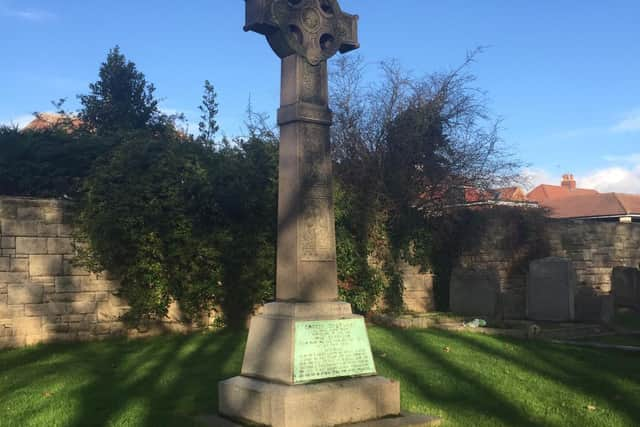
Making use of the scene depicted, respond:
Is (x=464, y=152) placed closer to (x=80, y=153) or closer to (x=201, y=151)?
(x=201, y=151)

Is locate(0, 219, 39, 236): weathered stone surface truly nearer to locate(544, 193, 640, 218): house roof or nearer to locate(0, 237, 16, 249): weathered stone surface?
locate(0, 237, 16, 249): weathered stone surface

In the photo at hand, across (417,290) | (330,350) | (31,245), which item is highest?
(31,245)

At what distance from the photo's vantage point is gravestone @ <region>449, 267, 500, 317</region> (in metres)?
13.8

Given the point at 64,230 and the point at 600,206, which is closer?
the point at 64,230

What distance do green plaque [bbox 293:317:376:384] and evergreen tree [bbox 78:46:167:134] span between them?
65.3ft

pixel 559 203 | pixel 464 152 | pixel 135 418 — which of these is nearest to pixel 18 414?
pixel 135 418

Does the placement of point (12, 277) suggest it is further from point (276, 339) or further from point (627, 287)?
point (627, 287)

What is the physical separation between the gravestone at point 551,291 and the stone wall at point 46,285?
7.99 m

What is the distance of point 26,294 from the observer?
1014cm

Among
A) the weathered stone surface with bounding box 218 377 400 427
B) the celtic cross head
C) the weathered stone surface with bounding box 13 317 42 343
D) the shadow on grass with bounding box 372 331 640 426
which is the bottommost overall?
the shadow on grass with bounding box 372 331 640 426

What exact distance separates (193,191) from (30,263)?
3.04m

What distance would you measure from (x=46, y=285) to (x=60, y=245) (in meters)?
0.68

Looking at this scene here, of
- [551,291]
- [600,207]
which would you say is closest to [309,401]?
[551,291]

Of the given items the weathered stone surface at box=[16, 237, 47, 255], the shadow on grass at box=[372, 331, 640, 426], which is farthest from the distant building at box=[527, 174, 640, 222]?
the weathered stone surface at box=[16, 237, 47, 255]
